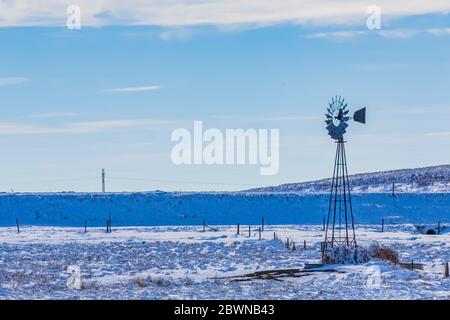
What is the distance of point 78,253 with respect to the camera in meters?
35.7

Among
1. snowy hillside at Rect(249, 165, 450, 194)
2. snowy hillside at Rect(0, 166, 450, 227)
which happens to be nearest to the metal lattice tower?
snowy hillside at Rect(0, 166, 450, 227)

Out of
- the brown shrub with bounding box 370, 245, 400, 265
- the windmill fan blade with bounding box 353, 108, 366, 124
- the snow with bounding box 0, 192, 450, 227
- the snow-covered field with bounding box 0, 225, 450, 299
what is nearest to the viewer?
the snow-covered field with bounding box 0, 225, 450, 299

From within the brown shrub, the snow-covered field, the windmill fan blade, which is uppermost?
the windmill fan blade

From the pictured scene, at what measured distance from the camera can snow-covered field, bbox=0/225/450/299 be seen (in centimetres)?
2200

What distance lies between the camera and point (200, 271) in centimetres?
2820

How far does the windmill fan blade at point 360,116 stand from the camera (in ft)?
95.1

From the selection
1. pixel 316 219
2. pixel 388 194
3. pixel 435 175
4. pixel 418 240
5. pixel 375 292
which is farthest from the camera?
pixel 435 175

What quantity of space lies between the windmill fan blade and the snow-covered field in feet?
13.1

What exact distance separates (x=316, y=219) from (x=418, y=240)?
96.0ft

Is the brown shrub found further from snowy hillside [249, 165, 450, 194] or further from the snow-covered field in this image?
snowy hillside [249, 165, 450, 194]

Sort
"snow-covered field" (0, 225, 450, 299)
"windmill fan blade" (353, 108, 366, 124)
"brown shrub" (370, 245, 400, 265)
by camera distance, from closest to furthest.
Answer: "snow-covered field" (0, 225, 450, 299) < "windmill fan blade" (353, 108, 366, 124) < "brown shrub" (370, 245, 400, 265)

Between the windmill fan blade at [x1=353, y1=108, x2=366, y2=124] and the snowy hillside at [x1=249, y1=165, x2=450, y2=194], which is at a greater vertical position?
the windmill fan blade at [x1=353, y1=108, x2=366, y2=124]
